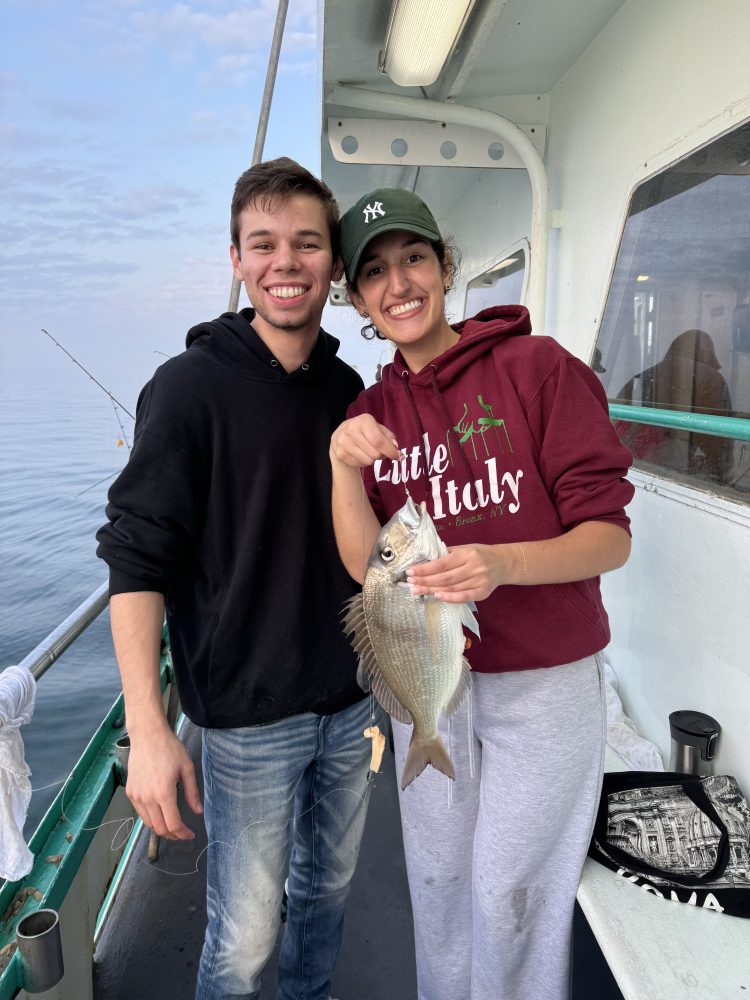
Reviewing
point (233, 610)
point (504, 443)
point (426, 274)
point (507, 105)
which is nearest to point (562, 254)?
point (507, 105)

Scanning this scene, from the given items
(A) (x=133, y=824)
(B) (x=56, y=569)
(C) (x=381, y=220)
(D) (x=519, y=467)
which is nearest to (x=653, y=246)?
(C) (x=381, y=220)

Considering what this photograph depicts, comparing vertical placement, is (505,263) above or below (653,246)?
above

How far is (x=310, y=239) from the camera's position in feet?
7.13

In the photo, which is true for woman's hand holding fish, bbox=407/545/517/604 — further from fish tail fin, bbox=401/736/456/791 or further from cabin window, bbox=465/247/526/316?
cabin window, bbox=465/247/526/316

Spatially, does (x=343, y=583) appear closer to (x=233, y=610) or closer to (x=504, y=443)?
(x=233, y=610)

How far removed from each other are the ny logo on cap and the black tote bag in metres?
2.12

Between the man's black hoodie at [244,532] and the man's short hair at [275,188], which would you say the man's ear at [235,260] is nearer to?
the man's short hair at [275,188]

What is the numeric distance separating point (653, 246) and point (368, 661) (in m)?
2.54

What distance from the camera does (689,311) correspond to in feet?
9.70

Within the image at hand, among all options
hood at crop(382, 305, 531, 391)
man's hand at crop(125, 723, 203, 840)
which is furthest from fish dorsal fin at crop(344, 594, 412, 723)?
hood at crop(382, 305, 531, 391)

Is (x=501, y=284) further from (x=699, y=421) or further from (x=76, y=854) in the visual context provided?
(x=76, y=854)

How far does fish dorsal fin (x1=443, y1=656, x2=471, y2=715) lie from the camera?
1834 mm

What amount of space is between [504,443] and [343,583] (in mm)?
705

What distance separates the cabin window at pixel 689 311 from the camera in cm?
260
